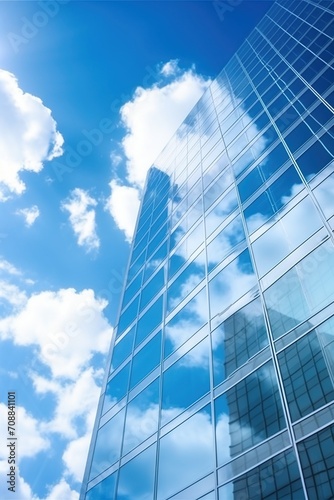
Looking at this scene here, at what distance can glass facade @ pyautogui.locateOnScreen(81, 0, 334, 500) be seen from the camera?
843cm

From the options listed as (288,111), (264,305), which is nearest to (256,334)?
(264,305)

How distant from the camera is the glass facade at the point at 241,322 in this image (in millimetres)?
8430

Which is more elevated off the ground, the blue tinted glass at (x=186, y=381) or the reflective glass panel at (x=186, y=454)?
the blue tinted glass at (x=186, y=381)

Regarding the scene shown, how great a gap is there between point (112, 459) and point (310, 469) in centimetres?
949

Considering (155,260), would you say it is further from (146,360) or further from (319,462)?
(319,462)

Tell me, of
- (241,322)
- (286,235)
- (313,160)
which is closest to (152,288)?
(241,322)

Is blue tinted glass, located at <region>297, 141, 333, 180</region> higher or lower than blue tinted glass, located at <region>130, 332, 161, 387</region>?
higher

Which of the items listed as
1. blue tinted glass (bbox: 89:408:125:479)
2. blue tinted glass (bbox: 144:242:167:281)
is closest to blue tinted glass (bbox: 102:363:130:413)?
blue tinted glass (bbox: 89:408:125:479)

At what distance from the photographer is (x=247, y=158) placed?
1775 centimetres

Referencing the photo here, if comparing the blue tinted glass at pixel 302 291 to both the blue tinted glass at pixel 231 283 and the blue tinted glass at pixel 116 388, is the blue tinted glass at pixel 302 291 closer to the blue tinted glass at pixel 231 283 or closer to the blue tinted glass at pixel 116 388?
the blue tinted glass at pixel 231 283

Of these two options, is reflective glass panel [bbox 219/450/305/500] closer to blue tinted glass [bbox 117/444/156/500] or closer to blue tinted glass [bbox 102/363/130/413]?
blue tinted glass [bbox 117/444/156/500]

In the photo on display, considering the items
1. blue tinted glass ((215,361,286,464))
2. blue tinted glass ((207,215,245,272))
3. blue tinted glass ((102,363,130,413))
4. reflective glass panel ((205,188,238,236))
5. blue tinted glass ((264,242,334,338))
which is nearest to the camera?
blue tinted glass ((215,361,286,464))

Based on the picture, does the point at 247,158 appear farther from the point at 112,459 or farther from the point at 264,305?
the point at 112,459

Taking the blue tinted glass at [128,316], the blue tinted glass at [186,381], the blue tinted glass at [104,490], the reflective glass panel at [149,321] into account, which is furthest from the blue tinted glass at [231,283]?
the blue tinted glass at [128,316]
